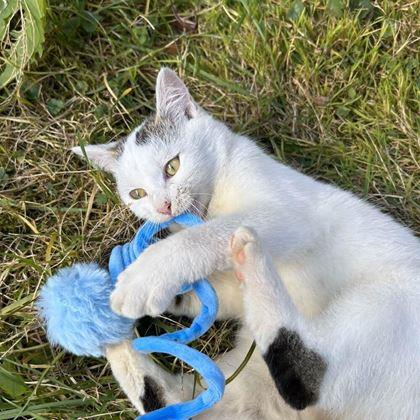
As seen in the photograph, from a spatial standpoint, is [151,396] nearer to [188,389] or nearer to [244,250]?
[188,389]

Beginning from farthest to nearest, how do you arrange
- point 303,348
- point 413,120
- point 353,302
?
1. point 413,120
2. point 353,302
3. point 303,348

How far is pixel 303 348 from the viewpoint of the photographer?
174cm

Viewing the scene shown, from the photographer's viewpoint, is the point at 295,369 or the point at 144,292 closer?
the point at 295,369

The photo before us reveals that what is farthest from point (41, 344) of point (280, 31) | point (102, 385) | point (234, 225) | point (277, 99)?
point (280, 31)

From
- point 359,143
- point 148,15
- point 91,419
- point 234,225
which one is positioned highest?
point 148,15

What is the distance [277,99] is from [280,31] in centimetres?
33

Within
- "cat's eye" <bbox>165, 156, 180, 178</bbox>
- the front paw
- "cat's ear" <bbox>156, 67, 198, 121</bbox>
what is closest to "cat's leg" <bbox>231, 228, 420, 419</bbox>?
the front paw

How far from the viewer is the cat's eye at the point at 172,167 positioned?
2.20m

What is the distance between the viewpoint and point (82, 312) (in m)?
1.95

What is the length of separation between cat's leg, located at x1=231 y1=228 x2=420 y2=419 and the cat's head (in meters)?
0.36

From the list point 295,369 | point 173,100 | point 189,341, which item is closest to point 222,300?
point 189,341

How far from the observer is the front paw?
72.8 inches

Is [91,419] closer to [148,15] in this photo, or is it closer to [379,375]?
[379,375]

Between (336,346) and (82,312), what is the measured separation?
2.74 ft
